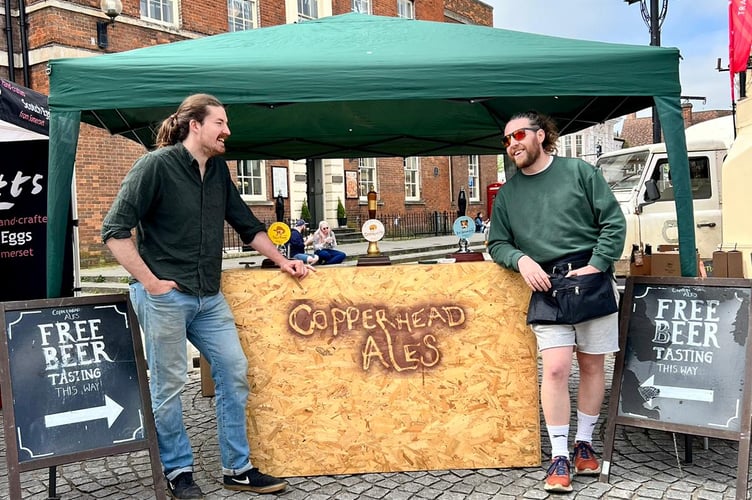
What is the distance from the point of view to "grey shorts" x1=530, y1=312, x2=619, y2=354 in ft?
10.7

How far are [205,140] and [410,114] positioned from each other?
2.59m

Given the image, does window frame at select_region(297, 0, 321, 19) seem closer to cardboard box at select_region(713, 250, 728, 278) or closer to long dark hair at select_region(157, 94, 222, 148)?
cardboard box at select_region(713, 250, 728, 278)

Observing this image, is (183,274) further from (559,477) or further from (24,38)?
(24,38)

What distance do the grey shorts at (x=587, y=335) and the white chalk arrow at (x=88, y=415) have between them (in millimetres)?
2204

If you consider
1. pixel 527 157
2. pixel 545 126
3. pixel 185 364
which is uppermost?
pixel 545 126

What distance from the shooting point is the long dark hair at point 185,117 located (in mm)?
3139

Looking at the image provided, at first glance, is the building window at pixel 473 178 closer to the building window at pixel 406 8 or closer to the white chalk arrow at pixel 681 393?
the building window at pixel 406 8

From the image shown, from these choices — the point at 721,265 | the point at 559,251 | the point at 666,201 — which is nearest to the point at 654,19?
the point at 666,201

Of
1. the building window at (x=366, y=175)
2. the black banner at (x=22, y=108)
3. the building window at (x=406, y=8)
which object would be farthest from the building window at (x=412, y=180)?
the black banner at (x=22, y=108)

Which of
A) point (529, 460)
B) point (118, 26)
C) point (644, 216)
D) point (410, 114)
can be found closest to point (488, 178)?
point (118, 26)

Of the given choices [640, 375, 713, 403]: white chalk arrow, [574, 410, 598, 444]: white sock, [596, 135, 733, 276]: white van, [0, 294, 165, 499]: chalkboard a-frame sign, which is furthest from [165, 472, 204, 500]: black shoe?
[596, 135, 733, 276]: white van

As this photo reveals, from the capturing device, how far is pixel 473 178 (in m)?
27.2

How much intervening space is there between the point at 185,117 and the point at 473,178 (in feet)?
81.1

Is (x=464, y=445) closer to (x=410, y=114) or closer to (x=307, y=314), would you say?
(x=307, y=314)
